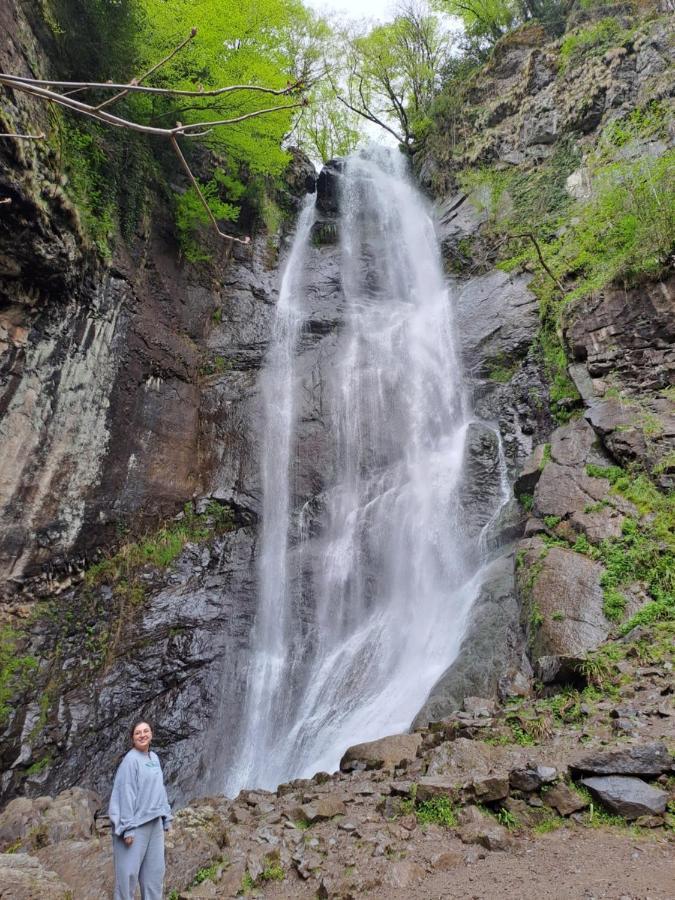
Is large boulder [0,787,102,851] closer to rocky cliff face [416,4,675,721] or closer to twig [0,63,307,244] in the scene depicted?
rocky cliff face [416,4,675,721]

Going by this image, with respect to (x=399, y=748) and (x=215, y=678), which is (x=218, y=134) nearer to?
(x=215, y=678)

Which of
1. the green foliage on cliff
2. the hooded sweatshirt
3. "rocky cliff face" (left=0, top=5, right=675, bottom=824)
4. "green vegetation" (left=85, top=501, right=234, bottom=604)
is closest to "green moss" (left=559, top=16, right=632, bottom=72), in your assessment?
"rocky cliff face" (left=0, top=5, right=675, bottom=824)

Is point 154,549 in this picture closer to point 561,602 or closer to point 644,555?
point 561,602

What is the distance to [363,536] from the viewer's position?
412 inches

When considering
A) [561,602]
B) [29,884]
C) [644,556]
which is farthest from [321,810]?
[644,556]

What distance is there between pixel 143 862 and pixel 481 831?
2.19 m

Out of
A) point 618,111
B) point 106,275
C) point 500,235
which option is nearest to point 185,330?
point 106,275

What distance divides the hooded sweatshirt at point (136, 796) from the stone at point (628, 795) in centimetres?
280

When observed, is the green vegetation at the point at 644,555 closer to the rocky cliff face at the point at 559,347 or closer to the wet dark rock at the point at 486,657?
the rocky cliff face at the point at 559,347

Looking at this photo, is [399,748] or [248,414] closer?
[399,748]

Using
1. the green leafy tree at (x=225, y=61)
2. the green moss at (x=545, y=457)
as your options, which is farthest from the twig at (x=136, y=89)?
the green leafy tree at (x=225, y=61)

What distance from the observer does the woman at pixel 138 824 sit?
3029 mm

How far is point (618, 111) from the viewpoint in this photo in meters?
13.2

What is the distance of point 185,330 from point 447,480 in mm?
7472
